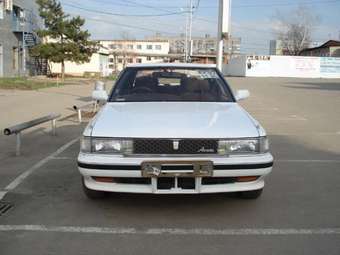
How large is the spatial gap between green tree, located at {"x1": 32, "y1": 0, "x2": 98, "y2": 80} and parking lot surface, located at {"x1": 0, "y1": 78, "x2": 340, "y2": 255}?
35687mm

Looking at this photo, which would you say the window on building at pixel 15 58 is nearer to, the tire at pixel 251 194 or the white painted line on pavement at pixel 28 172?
the white painted line on pavement at pixel 28 172

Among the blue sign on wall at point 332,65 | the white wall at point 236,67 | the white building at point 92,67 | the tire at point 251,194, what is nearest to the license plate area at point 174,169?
the tire at point 251,194

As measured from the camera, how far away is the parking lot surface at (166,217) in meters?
4.32

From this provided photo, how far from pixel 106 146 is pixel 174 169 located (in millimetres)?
728

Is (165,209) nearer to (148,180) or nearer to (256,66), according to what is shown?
(148,180)

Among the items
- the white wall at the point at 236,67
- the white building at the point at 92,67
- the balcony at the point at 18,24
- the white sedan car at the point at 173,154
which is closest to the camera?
the white sedan car at the point at 173,154

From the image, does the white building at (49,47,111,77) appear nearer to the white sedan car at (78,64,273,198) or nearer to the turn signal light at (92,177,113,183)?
the white sedan car at (78,64,273,198)

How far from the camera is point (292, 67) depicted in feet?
236

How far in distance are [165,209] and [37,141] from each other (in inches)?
214

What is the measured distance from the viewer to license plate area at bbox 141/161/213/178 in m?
4.71

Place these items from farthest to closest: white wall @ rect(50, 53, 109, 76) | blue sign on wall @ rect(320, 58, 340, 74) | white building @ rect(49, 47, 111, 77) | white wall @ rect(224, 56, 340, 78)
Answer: blue sign on wall @ rect(320, 58, 340, 74), white wall @ rect(224, 56, 340, 78), white wall @ rect(50, 53, 109, 76), white building @ rect(49, 47, 111, 77)

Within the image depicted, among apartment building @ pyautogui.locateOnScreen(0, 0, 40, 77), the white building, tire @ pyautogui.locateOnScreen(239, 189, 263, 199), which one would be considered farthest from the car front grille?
the white building

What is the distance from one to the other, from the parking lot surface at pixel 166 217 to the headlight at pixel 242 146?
27.8 inches

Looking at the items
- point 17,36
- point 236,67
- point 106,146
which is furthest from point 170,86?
point 236,67
